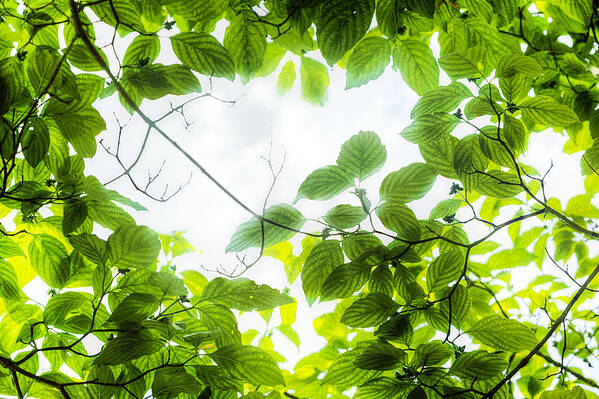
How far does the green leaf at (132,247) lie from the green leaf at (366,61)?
0.59 meters

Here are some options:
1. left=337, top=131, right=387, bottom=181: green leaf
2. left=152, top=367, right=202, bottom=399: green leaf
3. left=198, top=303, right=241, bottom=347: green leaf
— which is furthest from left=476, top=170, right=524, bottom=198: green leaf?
left=152, top=367, right=202, bottom=399: green leaf

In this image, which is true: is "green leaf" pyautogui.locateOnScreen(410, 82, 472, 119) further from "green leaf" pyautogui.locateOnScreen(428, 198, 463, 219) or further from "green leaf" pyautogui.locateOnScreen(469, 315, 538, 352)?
"green leaf" pyautogui.locateOnScreen(469, 315, 538, 352)

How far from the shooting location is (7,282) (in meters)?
0.95

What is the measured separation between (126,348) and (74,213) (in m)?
0.34

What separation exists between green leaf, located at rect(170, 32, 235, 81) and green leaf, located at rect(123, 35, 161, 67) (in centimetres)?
8

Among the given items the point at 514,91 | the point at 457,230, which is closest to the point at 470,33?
the point at 514,91

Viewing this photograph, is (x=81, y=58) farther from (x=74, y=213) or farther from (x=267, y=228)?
(x=267, y=228)

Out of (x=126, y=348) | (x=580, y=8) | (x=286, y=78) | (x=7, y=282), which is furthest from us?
(x=286, y=78)

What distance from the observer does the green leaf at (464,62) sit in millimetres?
834

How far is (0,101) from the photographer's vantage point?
33.4 inches

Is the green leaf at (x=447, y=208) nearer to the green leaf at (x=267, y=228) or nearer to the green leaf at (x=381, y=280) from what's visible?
the green leaf at (x=381, y=280)

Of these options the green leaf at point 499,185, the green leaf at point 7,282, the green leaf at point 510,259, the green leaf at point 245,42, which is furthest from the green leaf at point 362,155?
the green leaf at point 510,259

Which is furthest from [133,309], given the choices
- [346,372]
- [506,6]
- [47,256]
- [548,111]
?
[506,6]

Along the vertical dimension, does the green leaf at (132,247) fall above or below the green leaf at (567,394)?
above
